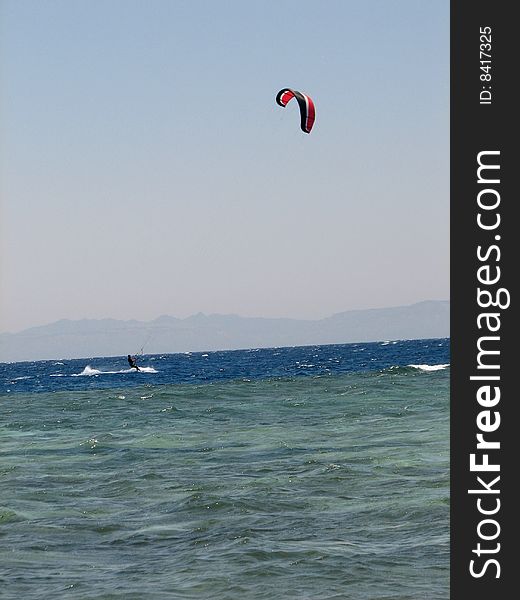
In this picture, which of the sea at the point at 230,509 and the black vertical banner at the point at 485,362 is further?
the sea at the point at 230,509

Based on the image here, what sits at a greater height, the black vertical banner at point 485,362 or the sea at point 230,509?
the black vertical banner at point 485,362

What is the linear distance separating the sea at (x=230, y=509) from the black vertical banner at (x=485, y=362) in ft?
13.6

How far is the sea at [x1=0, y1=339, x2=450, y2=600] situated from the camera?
40.7 feet

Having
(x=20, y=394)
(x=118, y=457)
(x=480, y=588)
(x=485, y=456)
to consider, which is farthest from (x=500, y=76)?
(x=20, y=394)

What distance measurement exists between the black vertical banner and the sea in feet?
13.6

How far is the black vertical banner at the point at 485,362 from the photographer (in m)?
7.33

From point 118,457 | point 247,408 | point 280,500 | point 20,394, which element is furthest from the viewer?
point 20,394

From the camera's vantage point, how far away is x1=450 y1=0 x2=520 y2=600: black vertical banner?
7.33 metres

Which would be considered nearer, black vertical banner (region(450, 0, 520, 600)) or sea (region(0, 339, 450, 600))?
black vertical banner (region(450, 0, 520, 600))

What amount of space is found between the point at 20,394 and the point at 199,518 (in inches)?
1983

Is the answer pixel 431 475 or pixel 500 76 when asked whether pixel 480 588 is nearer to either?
pixel 500 76

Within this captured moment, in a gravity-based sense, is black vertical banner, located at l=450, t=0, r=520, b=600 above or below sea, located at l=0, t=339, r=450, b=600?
above

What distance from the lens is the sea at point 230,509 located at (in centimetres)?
1241

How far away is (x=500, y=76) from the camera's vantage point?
7637 mm
